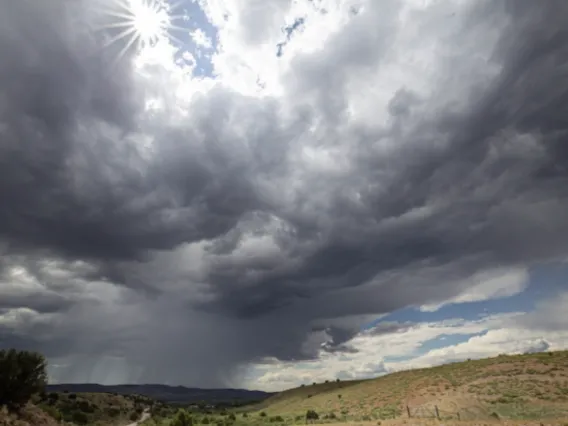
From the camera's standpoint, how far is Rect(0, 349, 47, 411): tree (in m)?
35.1

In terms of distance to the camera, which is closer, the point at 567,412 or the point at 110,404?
the point at 567,412

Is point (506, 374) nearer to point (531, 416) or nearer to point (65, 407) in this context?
point (531, 416)

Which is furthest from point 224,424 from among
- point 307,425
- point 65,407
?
point 65,407

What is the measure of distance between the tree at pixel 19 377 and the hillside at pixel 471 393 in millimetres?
38441

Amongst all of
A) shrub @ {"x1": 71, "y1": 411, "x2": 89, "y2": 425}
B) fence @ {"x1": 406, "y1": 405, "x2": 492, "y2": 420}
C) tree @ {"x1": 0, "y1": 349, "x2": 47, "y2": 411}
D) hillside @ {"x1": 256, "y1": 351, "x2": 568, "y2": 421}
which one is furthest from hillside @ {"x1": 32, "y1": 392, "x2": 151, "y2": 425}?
fence @ {"x1": 406, "y1": 405, "x2": 492, "y2": 420}

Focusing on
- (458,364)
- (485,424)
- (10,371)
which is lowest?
(485,424)

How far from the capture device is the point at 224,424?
200 feet

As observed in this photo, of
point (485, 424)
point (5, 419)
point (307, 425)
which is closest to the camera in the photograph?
point (5, 419)

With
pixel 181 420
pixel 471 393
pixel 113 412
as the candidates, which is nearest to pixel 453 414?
pixel 471 393

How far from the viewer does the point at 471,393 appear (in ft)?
217

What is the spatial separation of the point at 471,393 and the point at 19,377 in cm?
6109

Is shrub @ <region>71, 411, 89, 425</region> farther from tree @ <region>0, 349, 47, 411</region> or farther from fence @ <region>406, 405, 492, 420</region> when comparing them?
fence @ <region>406, 405, 492, 420</region>

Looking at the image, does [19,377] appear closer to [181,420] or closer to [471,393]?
[181,420]

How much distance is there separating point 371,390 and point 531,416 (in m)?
49.3
